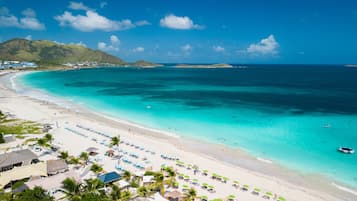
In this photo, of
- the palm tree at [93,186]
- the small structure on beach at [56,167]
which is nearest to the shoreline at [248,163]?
the palm tree at [93,186]

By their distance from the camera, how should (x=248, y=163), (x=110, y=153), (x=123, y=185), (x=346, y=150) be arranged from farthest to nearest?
1. (x=346, y=150)
2. (x=110, y=153)
3. (x=248, y=163)
4. (x=123, y=185)

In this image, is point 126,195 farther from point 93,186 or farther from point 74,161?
point 74,161

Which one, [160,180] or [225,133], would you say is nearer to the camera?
[160,180]

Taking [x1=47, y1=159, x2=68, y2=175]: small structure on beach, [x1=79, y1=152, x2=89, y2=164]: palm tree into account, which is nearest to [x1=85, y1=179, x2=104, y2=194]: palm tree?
[x1=47, y1=159, x2=68, y2=175]: small structure on beach

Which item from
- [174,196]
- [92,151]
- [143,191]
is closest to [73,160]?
[92,151]

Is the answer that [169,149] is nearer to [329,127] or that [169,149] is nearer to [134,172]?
[134,172]

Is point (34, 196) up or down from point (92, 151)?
up

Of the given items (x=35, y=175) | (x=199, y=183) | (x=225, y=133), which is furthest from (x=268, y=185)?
(x=35, y=175)

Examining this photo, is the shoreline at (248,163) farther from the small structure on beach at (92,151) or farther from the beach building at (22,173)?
the beach building at (22,173)
